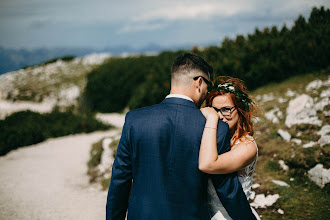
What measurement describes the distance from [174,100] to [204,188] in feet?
2.63

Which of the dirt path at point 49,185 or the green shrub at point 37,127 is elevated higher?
the green shrub at point 37,127

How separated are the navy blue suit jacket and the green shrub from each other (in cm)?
939

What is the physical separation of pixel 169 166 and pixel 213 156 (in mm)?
354

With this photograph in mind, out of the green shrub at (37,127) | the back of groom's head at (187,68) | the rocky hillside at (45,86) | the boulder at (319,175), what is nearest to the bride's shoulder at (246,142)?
the back of groom's head at (187,68)

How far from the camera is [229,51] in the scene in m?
11.5

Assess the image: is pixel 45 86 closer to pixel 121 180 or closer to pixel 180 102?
pixel 121 180

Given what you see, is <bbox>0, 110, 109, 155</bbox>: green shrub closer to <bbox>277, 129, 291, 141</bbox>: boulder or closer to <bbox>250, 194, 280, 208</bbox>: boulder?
<bbox>277, 129, 291, 141</bbox>: boulder


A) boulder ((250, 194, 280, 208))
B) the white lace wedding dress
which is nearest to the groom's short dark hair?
the white lace wedding dress

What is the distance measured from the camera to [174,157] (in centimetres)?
196

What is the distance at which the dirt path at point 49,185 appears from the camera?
5.48m

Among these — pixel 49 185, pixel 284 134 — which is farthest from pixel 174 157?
pixel 49 185

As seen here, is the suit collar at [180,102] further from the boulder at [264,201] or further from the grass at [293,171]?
the boulder at [264,201]

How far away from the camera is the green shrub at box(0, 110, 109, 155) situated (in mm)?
10172

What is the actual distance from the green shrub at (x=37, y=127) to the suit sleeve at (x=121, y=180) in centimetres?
913
